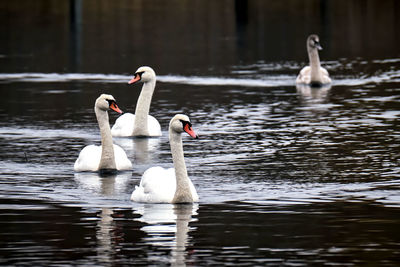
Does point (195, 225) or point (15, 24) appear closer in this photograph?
point (195, 225)

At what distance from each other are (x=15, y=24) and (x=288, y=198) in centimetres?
4455

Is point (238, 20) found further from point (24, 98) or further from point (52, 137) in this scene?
point (52, 137)

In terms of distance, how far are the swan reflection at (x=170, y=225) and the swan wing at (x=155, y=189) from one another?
4.4 inches

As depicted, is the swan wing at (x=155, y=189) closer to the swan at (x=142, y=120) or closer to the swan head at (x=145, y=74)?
the swan at (x=142, y=120)

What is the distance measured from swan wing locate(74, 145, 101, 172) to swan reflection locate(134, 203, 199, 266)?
3.13m

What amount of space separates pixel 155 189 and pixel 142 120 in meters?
7.35

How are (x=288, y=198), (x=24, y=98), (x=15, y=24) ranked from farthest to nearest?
(x=15, y=24) → (x=24, y=98) → (x=288, y=198)

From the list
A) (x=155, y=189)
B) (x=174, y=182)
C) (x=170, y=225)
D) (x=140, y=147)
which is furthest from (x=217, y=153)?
(x=170, y=225)

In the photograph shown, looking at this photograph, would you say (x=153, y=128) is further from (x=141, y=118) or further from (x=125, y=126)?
(x=125, y=126)

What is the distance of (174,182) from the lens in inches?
619

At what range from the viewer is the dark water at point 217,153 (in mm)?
12961

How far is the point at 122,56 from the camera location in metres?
40.9

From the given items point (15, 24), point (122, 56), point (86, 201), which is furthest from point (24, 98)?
point (15, 24)

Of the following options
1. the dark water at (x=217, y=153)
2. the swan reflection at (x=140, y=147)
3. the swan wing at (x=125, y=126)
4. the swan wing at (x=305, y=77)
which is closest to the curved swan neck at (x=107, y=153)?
the dark water at (x=217, y=153)
